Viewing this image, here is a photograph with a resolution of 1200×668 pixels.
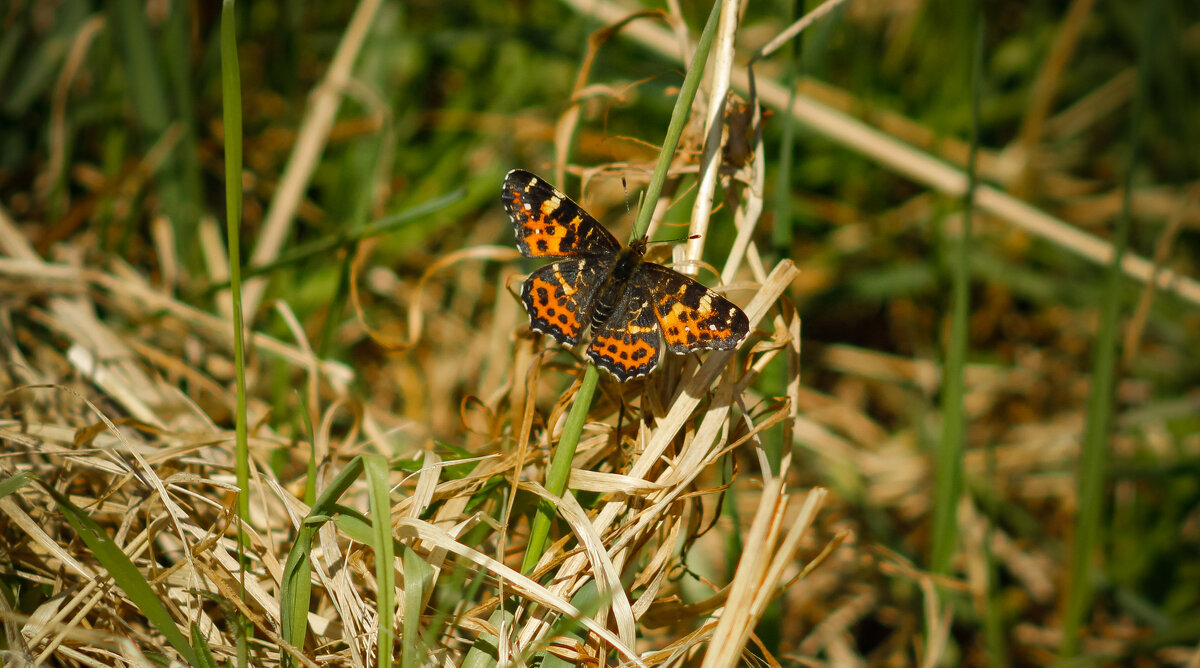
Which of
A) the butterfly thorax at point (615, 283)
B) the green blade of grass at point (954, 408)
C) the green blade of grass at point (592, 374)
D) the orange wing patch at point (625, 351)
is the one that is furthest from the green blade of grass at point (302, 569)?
the green blade of grass at point (954, 408)

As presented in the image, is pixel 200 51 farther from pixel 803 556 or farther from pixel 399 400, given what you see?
pixel 803 556

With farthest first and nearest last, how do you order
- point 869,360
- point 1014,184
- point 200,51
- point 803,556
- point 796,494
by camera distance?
point 1014,184 < point 869,360 < point 200,51 < point 796,494 < point 803,556

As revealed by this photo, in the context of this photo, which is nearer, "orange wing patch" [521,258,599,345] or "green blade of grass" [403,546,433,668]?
"green blade of grass" [403,546,433,668]

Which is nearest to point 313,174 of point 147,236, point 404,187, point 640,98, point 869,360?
point 404,187

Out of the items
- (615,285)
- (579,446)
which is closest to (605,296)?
(615,285)

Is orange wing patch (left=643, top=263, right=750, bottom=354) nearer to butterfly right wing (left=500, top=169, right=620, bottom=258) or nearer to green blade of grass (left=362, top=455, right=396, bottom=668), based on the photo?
butterfly right wing (left=500, top=169, right=620, bottom=258)

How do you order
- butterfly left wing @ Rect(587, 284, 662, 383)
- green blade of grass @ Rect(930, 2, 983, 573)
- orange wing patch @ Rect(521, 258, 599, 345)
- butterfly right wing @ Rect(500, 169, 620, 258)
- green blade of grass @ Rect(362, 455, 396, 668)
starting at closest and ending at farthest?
green blade of grass @ Rect(362, 455, 396, 668)
butterfly left wing @ Rect(587, 284, 662, 383)
orange wing patch @ Rect(521, 258, 599, 345)
butterfly right wing @ Rect(500, 169, 620, 258)
green blade of grass @ Rect(930, 2, 983, 573)

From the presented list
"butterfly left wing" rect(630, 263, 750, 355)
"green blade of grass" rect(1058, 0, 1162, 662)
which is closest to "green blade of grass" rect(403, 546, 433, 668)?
"butterfly left wing" rect(630, 263, 750, 355)

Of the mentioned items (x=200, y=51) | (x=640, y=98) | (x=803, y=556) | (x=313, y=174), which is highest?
(x=640, y=98)
